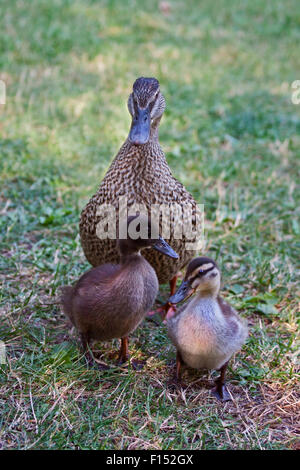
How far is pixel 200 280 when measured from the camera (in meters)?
3.03

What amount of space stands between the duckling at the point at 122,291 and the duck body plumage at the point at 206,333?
0.23 metres

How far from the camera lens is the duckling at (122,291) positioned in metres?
3.10

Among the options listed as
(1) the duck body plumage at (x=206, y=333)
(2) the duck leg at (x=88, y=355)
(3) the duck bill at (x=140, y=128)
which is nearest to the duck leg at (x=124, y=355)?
(2) the duck leg at (x=88, y=355)

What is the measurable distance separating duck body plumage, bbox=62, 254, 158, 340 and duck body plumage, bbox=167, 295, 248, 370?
232 millimetres

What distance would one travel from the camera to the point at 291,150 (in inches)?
252

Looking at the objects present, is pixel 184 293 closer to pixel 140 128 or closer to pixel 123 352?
pixel 123 352

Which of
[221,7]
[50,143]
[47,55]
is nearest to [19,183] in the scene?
[50,143]

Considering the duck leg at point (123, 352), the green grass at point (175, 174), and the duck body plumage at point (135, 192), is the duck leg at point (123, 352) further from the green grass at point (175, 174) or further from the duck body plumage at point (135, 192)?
the duck body plumage at point (135, 192)

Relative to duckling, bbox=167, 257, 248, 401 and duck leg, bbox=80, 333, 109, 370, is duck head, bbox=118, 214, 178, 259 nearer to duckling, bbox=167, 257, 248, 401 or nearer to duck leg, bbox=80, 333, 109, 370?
duckling, bbox=167, 257, 248, 401

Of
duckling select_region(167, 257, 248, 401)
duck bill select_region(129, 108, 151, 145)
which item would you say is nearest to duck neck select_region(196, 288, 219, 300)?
duckling select_region(167, 257, 248, 401)

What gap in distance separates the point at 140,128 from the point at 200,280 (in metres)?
1.00

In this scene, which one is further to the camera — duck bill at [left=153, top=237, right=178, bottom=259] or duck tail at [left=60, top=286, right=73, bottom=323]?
duck tail at [left=60, top=286, right=73, bottom=323]

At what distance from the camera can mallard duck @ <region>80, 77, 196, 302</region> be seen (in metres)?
3.53

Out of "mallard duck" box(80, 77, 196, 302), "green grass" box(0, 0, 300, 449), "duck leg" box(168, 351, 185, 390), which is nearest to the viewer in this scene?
"green grass" box(0, 0, 300, 449)
